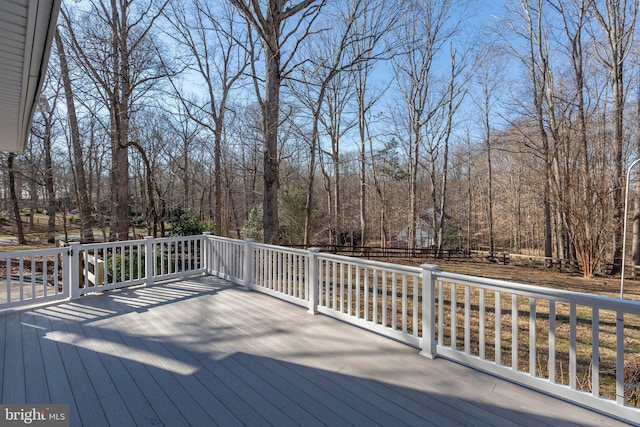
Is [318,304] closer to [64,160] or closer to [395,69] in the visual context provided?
[64,160]

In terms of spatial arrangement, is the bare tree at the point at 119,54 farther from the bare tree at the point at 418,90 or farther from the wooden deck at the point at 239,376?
the bare tree at the point at 418,90

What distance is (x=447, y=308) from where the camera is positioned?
18.1 ft

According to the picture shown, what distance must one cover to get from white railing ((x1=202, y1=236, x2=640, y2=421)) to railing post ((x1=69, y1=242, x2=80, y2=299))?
77.4 inches

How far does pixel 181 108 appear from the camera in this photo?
11.4 m

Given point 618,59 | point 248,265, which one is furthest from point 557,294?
point 618,59

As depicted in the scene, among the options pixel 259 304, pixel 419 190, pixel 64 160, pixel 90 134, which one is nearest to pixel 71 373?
pixel 259 304

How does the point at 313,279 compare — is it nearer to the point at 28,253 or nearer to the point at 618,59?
the point at 28,253

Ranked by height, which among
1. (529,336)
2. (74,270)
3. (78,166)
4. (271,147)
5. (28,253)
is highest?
(78,166)

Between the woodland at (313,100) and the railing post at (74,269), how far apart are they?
123 inches

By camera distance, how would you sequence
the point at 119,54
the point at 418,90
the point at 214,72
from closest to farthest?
the point at 119,54, the point at 214,72, the point at 418,90

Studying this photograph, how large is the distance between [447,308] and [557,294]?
367 centimetres

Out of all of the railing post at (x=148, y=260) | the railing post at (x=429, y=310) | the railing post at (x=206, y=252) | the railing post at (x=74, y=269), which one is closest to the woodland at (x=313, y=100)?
the railing post at (x=206, y=252)

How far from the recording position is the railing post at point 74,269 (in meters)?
4.17

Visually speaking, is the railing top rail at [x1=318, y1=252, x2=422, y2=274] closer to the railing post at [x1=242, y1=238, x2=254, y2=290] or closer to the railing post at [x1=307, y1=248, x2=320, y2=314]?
the railing post at [x1=307, y1=248, x2=320, y2=314]
